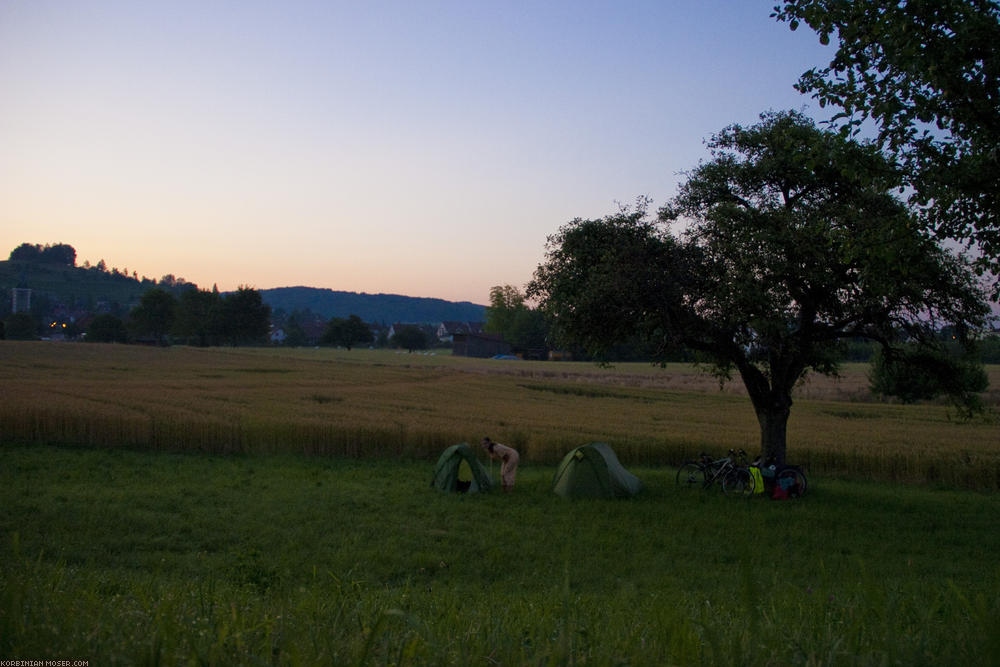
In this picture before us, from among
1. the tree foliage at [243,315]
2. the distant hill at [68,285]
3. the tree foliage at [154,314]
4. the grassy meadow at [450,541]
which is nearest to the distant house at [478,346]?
the tree foliage at [243,315]

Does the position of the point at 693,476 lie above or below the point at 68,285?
below

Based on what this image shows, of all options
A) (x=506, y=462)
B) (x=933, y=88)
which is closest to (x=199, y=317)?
(x=506, y=462)

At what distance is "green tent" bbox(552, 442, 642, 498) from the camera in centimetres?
1709

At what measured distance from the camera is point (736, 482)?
17906 mm

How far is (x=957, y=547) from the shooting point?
13508 mm

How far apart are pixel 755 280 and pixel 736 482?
5549 mm

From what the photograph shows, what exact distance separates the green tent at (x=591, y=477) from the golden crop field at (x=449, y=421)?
6457mm

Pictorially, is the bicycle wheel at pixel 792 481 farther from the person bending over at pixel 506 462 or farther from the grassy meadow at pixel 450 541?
the person bending over at pixel 506 462

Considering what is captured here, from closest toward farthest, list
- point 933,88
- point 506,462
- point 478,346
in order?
1. point 933,88
2. point 506,462
3. point 478,346

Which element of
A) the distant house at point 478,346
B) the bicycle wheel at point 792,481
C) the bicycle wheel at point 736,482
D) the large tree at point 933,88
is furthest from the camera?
the distant house at point 478,346

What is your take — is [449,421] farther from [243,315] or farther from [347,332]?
[347,332]

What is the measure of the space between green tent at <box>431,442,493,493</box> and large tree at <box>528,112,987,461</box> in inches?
159

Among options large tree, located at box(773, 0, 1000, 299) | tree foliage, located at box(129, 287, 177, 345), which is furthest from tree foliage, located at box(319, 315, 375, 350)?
large tree, located at box(773, 0, 1000, 299)

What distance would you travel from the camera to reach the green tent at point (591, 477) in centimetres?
1709
